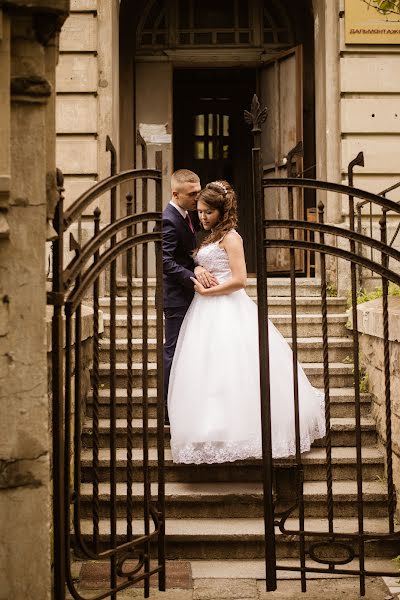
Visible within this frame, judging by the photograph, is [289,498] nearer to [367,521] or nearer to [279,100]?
[367,521]

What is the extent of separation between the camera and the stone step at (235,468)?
5398mm

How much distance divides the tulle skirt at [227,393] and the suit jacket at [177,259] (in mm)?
190

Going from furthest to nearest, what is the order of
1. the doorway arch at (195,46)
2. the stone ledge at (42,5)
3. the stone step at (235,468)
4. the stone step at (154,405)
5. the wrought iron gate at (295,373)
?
1. the doorway arch at (195,46)
2. the stone step at (154,405)
3. the stone step at (235,468)
4. the wrought iron gate at (295,373)
5. the stone ledge at (42,5)

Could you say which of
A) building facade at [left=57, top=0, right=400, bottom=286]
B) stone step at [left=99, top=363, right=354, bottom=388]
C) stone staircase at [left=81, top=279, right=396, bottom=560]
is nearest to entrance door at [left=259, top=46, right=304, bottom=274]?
building facade at [left=57, top=0, right=400, bottom=286]

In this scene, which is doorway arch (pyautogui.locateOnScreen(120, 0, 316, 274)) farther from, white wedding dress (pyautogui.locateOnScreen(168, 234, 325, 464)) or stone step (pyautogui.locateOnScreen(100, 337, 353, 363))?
white wedding dress (pyautogui.locateOnScreen(168, 234, 325, 464))

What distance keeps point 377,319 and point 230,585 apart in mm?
2149

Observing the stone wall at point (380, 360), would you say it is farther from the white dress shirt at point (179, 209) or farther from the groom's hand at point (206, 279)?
the white dress shirt at point (179, 209)

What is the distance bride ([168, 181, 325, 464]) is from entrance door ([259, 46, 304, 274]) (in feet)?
13.2

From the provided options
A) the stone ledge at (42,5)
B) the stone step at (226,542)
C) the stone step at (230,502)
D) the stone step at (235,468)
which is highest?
the stone ledge at (42,5)

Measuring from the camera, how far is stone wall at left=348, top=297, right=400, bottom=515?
516 centimetres

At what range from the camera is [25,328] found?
10.7ft

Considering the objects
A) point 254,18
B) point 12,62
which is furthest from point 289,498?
point 254,18

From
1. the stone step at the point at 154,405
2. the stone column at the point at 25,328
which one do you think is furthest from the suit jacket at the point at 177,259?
the stone column at the point at 25,328

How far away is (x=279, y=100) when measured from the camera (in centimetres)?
995
